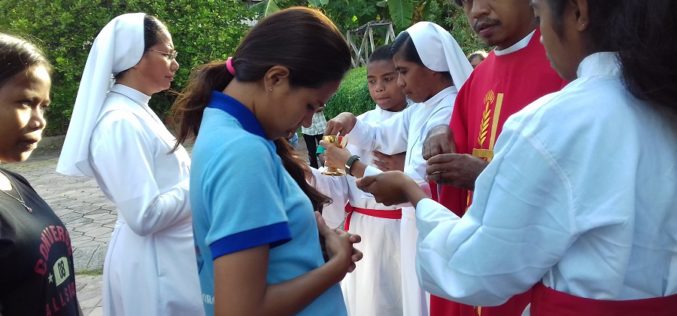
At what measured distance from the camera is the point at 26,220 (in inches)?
69.7

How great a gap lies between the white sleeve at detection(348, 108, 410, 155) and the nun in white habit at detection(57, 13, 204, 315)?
1337 millimetres

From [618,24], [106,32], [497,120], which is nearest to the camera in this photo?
[618,24]

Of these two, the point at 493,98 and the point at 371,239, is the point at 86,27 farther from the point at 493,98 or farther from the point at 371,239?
the point at 493,98

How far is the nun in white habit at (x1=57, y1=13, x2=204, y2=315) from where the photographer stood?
8.32 ft

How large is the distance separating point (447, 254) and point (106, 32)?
7.24 feet

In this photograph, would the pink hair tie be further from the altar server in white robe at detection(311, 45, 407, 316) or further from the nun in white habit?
the altar server in white robe at detection(311, 45, 407, 316)

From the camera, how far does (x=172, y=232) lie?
271 centimetres

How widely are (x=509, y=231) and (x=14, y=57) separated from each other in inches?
61.2

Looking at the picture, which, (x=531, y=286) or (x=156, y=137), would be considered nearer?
(x=531, y=286)

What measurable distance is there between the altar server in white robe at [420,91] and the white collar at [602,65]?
1.75 meters

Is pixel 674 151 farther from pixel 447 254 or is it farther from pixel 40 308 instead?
pixel 40 308

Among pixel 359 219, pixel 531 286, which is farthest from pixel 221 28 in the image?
pixel 531 286

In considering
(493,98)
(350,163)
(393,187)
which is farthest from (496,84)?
(350,163)

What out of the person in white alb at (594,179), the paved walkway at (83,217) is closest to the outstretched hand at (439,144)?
the person in white alb at (594,179)
